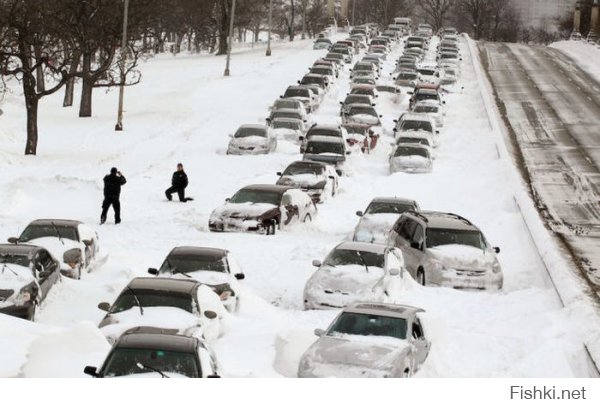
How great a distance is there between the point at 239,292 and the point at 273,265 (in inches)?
171

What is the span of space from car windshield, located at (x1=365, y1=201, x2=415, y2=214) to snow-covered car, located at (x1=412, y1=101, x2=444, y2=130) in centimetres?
2563

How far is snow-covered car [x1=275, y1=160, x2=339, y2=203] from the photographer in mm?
34656

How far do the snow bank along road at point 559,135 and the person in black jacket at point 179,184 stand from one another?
10.4 meters

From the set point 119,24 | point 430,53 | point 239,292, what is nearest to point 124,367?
point 239,292

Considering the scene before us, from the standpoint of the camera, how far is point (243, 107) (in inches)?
2434

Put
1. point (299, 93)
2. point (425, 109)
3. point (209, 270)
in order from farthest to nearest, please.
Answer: point (299, 93), point (425, 109), point (209, 270)

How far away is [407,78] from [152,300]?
55590 millimetres

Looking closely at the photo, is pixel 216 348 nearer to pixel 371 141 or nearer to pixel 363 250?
pixel 363 250

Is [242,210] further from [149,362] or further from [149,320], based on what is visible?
[149,362]

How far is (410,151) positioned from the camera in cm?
4241

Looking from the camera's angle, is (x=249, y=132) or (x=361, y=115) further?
(x=361, y=115)

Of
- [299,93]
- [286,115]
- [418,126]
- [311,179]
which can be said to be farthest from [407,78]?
[311,179]

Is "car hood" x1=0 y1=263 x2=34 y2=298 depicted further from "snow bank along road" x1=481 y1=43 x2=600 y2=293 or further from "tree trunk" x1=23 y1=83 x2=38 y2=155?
"tree trunk" x1=23 y1=83 x2=38 y2=155

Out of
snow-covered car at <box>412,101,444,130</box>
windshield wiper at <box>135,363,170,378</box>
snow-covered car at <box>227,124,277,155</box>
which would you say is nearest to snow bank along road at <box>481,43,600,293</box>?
snow-covered car at <box>412,101,444,130</box>
